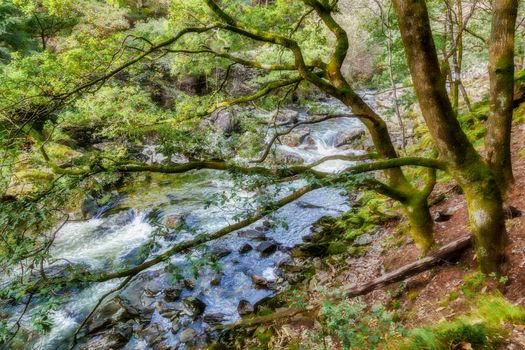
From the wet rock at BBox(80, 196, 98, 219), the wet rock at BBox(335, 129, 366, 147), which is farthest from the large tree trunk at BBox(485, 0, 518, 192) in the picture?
the wet rock at BBox(80, 196, 98, 219)

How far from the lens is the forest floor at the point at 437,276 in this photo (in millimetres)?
4184

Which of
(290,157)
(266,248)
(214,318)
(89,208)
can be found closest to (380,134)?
(214,318)

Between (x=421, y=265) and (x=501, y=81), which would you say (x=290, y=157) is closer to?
(x=421, y=265)

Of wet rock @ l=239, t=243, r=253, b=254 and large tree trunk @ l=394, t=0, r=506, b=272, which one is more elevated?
large tree trunk @ l=394, t=0, r=506, b=272

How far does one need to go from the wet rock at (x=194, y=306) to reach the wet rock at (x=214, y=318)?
262 millimetres

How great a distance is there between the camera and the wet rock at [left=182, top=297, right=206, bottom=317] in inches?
309

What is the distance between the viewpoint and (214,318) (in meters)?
7.62

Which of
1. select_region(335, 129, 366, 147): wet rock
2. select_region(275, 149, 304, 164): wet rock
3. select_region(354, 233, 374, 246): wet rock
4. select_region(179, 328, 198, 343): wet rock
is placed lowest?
select_region(179, 328, 198, 343): wet rock

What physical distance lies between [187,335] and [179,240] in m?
4.42

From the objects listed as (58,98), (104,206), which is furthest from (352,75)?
(58,98)

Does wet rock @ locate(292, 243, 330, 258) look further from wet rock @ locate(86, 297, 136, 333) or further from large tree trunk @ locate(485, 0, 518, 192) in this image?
large tree trunk @ locate(485, 0, 518, 192)

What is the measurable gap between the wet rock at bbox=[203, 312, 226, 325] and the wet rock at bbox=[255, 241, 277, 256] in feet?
8.44

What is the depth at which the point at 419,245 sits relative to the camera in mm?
5891

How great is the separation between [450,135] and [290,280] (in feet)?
18.2
